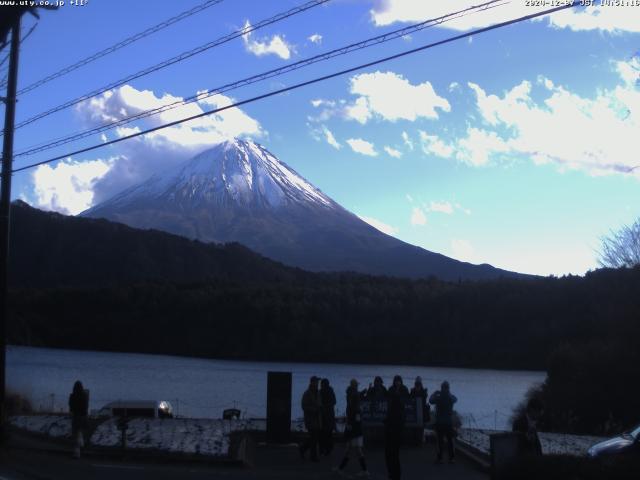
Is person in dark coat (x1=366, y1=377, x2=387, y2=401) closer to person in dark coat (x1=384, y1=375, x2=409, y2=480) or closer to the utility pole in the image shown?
person in dark coat (x1=384, y1=375, x2=409, y2=480)

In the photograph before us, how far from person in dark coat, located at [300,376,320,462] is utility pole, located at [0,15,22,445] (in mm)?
7075

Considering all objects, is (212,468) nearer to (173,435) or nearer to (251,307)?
(173,435)

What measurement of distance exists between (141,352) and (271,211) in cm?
9201

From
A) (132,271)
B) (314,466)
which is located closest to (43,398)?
(314,466)

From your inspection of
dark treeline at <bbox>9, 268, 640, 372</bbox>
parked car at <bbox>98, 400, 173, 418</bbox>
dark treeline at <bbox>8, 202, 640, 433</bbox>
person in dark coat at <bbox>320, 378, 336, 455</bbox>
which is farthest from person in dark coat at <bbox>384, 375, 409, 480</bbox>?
dark treeline at <bbox>9, 268, 640, 372</bbox>

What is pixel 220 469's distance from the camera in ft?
52.0

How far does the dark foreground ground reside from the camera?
14625 millimetres

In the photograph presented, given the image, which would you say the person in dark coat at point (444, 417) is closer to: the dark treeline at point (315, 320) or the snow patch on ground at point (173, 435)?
the snow patch on ground at point (173, 435)

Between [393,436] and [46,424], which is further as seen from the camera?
[46,424]

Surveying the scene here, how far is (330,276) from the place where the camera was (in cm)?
12488

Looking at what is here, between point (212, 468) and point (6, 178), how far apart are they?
8282 millimetres

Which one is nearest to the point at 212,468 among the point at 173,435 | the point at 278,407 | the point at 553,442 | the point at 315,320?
the point at 173,435

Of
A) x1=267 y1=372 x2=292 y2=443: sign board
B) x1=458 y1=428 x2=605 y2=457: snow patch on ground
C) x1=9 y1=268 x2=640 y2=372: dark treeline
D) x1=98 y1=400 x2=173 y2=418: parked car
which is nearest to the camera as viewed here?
x1=458 y1=428 x2=605 y2=457: snow patch on ground

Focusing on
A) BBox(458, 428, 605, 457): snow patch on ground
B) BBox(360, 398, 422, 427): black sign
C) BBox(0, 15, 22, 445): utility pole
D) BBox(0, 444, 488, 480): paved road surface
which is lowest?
BBox(0, 444, 488, 480): paved road surface
